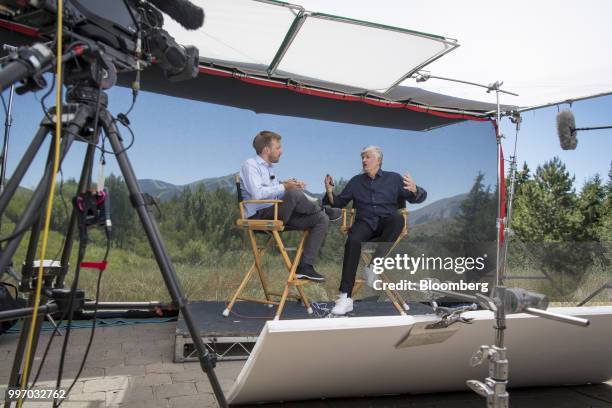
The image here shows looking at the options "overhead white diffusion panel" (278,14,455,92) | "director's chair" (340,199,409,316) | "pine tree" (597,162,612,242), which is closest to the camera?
"overhead white diffusion panel" (278,14,455,92)

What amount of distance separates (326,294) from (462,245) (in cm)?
152

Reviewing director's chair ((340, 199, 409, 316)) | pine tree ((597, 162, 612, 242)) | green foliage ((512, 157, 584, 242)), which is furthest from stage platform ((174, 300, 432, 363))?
green foliage ((512, 157, 584, 242))

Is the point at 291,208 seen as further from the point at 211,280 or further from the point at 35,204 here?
the point at 35,204

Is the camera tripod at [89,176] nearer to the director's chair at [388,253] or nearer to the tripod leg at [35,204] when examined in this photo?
the tripod leg at [35,204]

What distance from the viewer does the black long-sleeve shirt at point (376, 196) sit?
3.73 metres

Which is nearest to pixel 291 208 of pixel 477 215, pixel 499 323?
pixel 499 323

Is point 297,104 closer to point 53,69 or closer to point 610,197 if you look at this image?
point 53,69

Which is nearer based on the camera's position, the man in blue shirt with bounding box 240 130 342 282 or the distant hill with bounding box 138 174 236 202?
the man in blue shirt with bounding box 240 130 342 282

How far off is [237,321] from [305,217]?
33.9 inches

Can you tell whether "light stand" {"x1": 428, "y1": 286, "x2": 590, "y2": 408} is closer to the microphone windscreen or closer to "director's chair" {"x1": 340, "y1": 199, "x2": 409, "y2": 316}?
"director's chair" {"x1": 340, "y1": 199, "x2": 409, "y2": 316}

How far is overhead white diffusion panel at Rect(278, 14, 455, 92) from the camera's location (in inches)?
121

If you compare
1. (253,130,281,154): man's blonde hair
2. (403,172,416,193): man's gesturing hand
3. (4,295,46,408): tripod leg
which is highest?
(253,130,281,154): man's blonde hair

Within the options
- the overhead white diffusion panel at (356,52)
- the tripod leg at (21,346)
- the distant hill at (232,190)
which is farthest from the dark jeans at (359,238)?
the tripod leg at (21,346)

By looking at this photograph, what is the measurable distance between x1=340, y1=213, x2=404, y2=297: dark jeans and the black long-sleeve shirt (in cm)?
5
